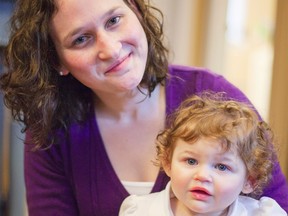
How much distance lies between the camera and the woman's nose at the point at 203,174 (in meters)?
0.93

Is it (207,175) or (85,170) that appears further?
(85,170)

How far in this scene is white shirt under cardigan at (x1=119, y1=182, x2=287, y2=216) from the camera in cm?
105

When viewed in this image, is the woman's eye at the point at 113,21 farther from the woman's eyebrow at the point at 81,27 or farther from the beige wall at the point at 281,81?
the beige wall at the point at 281,81

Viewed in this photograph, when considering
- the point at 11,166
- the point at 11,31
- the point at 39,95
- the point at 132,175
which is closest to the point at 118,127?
the point at 132,175

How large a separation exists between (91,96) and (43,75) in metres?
0.20

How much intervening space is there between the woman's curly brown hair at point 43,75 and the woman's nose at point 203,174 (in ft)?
1.25

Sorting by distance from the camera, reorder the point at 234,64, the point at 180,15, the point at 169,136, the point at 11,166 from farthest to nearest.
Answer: the point at 234,64 < the point at 180,15 < the point at 11,166 < the point at 169,136

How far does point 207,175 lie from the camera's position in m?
0.93

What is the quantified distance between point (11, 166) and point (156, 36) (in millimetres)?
809

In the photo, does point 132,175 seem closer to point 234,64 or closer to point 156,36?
point 156,36

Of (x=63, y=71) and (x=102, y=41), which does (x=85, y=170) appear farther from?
(x=102, y=41)

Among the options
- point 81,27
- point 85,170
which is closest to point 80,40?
point 81,27

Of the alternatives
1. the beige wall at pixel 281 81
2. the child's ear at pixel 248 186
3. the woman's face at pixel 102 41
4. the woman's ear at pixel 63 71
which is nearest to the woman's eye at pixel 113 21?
the woman's face at pixel 102 41

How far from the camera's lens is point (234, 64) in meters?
3.14
